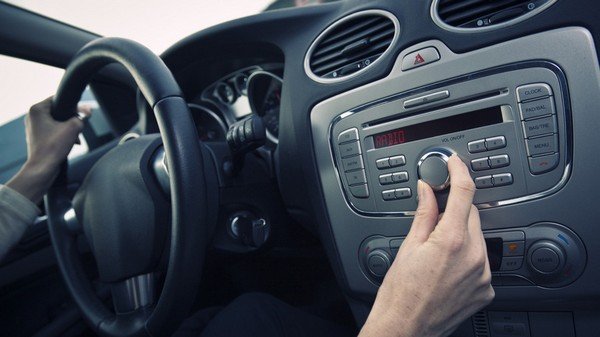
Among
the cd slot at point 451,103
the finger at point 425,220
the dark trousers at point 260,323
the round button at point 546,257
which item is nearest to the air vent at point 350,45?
the cd slot at point 451,103

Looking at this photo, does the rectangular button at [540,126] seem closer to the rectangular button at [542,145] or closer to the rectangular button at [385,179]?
the rectangular button at [542,145]

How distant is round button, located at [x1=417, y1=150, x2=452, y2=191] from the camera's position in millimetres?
667

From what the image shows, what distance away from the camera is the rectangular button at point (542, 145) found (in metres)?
0.61

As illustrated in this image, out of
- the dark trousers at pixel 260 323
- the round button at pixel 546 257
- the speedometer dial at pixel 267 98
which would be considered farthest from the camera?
the speedometer dial at pixel 267 98

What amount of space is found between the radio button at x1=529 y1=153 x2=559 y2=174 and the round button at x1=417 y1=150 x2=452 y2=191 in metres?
0.13

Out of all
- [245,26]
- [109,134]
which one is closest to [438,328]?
[245,26]

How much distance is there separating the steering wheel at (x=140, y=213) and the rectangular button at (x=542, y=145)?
1.80ft

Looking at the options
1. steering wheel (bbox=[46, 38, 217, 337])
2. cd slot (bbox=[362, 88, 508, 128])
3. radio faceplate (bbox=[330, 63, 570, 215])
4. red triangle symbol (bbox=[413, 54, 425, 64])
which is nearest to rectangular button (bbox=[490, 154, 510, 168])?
radio faceplate (bbox=[330, 63, 570, 215])

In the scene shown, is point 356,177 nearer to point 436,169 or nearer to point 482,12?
point 436,169

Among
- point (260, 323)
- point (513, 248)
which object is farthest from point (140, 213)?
point (513, 248)

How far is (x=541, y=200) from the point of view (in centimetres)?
64

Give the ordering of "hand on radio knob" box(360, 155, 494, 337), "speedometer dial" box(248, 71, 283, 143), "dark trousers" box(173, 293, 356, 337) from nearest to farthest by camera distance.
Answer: "hand on radio knob" box(360, 155, 494, 337), "dark trousers" box(173, 293, 356, 337), "speedometer dial" box(248, 71, 283, 143)

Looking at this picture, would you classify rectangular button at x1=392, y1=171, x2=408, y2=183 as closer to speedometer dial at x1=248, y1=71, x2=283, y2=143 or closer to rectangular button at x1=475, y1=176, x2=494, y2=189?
rectangular button at x1=475, y1=176, x2=494, y2=189

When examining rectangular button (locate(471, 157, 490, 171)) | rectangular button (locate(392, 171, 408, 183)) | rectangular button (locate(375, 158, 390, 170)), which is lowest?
rectangular button (locate(392, 171, 408, 183))
